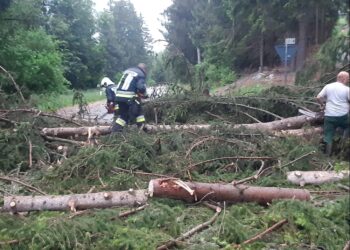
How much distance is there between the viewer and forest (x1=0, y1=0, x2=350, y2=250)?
2641 millimetres

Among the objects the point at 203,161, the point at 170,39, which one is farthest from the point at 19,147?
the point at 170,39

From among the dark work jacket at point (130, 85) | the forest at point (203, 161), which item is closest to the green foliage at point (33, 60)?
the forest at point (203, 161)

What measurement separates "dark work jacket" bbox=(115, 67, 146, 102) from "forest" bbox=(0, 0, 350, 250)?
0.63 metres

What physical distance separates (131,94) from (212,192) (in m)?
3.32

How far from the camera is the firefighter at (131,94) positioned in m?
6.67

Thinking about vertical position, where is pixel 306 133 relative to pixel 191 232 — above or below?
above

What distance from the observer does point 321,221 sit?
2691mm

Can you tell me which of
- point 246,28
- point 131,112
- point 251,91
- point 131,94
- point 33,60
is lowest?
point 131,112

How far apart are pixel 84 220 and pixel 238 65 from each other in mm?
8587

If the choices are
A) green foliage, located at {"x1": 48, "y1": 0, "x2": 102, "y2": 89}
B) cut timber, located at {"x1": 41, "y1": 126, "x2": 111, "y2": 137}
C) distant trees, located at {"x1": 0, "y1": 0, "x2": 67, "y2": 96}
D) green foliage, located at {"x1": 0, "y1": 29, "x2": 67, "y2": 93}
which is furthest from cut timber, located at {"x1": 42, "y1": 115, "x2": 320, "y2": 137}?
green foliage, located at {"x1": 48, "y1": 0, "x2": 102, "y2": 89}

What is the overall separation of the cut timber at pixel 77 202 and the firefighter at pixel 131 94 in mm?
2759

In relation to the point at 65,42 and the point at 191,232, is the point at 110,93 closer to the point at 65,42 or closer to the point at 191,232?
the point at 191,232

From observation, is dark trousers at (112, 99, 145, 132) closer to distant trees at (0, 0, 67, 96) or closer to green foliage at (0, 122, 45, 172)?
green foliage at (0, 122, 45, 172)

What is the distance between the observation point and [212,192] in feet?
12.4
